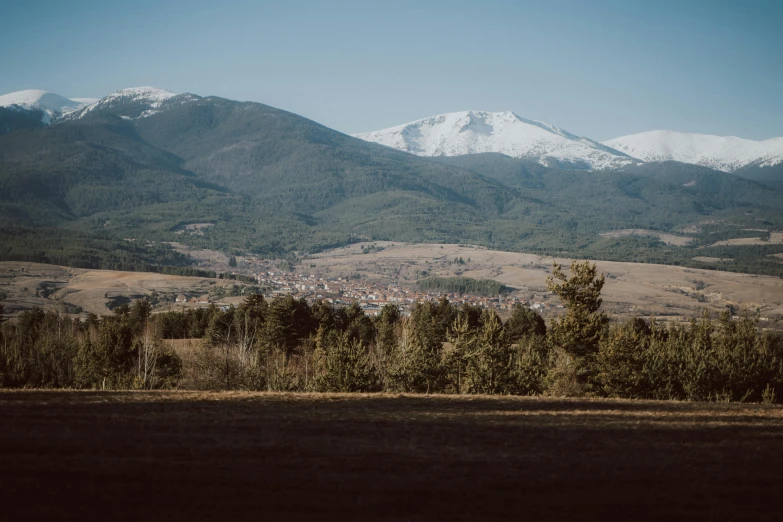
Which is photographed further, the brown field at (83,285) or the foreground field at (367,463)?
the brown field at (83,285)

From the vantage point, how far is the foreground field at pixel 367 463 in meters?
13.0

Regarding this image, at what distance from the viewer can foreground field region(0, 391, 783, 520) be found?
12961mm

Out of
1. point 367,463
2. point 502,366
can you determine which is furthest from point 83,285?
point 367,463

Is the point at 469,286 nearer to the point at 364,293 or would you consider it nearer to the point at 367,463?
the point at 364,293

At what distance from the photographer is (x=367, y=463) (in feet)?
52.1

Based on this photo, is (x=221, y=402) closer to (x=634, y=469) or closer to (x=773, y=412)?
(x=634, y=469)

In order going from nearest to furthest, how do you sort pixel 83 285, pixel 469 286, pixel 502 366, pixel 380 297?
pixel 502 366
pixel 83 285
pixel 380 297
pixel 469 286

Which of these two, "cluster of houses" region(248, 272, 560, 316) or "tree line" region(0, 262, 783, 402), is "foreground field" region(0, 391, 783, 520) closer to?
"tree line" region(0, 262, 783, 402)

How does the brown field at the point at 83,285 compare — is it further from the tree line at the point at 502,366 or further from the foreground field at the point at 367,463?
the foreground field at the point at 367,463

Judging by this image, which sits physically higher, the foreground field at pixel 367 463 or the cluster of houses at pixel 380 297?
the foreground field at pixel 367 463

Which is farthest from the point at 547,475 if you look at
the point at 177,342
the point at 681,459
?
the point at 177,342

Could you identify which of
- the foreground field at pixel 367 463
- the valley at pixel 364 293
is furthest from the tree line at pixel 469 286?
the foreground field at pixel 367 463

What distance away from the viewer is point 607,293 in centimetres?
16912

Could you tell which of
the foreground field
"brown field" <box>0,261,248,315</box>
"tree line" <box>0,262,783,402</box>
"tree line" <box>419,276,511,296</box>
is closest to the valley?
"brown field" <box>0,261,248,315</box>
